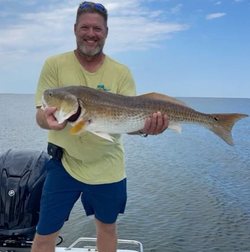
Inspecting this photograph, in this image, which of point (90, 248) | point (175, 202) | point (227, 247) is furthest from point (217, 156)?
point (90, 248)

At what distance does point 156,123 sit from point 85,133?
73 cm

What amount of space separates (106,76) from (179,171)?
1405 centimetres

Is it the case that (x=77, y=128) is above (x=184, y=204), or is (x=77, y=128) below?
above

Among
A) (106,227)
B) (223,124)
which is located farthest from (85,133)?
(223,124)

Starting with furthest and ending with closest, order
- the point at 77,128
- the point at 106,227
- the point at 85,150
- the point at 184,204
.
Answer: the point at 184,204
the point at 106,227
the point at 85,150
the point at 77,128

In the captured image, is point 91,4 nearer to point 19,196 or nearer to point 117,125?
point 117,125

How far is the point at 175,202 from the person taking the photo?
12352 millimetres

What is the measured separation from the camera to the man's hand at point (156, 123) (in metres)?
3.39

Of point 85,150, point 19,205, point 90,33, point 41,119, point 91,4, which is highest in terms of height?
point 91,4

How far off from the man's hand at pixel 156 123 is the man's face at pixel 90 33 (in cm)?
90

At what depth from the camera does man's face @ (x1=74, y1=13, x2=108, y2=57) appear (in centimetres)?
359

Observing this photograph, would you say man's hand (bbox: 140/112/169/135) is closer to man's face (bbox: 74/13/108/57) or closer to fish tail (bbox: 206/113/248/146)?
fish tail (bbox: 206/113/248/146)

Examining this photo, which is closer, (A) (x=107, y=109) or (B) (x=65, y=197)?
(A) (x=107, y=109)

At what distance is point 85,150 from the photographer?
3699 millimetres
